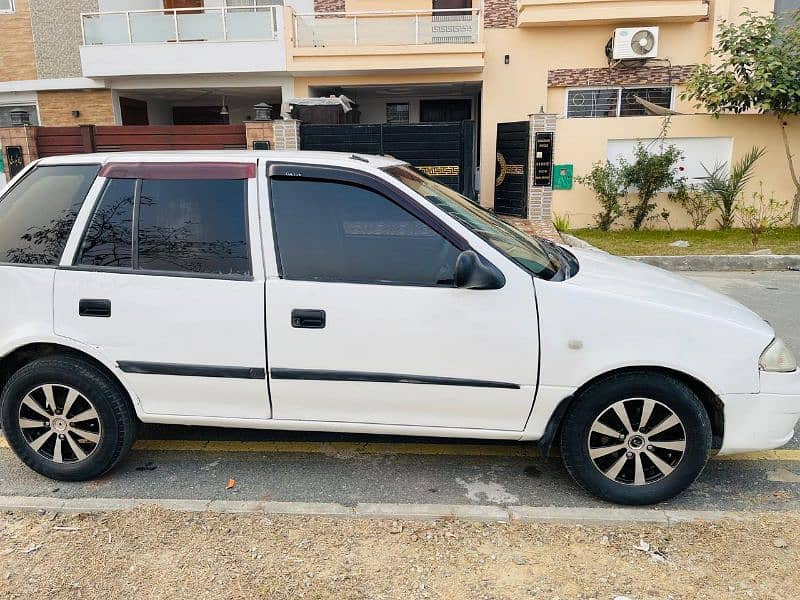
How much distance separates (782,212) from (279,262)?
13169 mm

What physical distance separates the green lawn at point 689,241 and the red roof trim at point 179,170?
8349mm

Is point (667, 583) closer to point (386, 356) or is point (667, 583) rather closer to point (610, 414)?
point (610, 414)

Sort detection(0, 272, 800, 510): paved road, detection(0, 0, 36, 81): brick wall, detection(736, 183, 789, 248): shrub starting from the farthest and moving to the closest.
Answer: detection(0, 0, 36, 81): brick wall < detection(736, 183, 789, 248): shrub < detection(0, 272, 800, 510): paved road

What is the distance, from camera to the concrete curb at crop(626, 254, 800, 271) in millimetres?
9812

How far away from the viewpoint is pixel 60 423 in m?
3.50

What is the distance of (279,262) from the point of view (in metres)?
3.30

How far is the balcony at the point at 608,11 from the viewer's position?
15.3 metres

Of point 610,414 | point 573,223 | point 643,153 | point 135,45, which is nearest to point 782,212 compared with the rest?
point 643,153

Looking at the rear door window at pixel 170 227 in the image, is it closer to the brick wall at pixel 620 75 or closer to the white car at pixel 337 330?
the white car at pixel 337 330

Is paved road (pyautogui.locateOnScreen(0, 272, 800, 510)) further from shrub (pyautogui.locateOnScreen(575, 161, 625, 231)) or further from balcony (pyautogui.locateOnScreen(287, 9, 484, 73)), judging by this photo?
balcony (pyautogui.locateOnScreen(287, 9, 484, 73))

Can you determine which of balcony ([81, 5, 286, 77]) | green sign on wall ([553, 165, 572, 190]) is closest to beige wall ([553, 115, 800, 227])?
green sign on wall ([553, 165, 572, 190])

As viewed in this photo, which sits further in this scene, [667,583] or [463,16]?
[463,16]

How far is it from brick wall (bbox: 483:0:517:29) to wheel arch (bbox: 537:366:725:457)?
48.6 feet

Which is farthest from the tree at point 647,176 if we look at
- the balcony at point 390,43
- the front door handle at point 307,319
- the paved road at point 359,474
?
the front door handle at point 307,319
